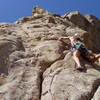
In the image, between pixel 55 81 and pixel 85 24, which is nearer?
pixel 55 81

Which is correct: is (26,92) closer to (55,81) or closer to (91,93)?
(55,81)

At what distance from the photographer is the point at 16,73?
1797cm

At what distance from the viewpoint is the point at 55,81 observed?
16734mm

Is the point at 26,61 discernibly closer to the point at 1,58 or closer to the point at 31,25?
the point at 1,58

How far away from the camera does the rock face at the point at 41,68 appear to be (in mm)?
16156

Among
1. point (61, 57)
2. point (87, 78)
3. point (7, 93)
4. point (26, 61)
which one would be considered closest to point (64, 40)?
point (61, 57)

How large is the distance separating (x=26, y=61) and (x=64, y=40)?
4.99 m

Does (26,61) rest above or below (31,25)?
below

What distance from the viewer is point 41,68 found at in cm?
1864

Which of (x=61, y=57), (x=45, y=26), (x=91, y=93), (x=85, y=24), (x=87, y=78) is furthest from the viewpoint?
(x=85, y=24)

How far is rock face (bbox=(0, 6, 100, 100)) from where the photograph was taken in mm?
16156

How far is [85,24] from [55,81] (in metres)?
19.2

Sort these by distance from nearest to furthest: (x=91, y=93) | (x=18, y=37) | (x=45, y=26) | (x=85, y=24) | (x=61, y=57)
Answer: (x=91, y=93) → (x=61, y=57) → (x=18, y=37) → (x=45, y=26) → (x=85, y=24)

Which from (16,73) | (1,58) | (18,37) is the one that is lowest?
(16,73)
